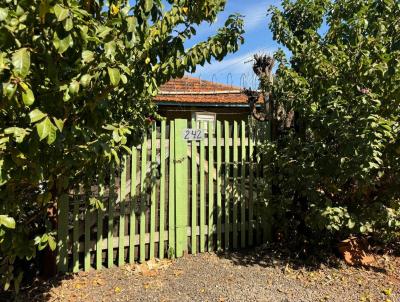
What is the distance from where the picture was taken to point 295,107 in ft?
14.9

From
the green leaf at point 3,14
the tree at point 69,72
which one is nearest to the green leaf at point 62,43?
the tree at point 69,72

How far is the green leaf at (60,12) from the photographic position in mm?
1751

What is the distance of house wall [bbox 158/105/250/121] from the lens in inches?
471

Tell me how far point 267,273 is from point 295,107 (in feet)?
6.17

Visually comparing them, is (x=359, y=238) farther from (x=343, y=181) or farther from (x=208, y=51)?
(x=208, y=51)

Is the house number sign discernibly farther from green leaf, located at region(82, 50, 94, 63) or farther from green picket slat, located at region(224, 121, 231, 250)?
green leaf, located at region(82, 50, 94, 63)

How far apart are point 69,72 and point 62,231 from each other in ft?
7.38

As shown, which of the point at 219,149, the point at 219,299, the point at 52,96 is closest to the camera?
the point at 52,96

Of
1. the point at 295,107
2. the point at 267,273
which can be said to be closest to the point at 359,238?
the point at 267,273

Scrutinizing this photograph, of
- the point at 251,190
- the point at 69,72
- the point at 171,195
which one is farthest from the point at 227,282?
the point at 69,72

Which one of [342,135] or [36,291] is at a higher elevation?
[342,135]

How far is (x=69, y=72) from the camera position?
92.5 inches

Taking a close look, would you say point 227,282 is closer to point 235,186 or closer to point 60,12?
point 235,186

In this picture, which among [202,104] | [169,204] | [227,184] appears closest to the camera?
[169,204]
